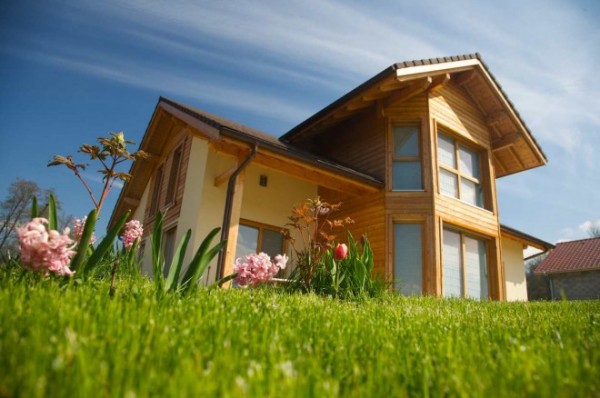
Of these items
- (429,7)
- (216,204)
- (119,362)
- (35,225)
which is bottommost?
(119,362)

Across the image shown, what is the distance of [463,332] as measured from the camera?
2680 millimetres

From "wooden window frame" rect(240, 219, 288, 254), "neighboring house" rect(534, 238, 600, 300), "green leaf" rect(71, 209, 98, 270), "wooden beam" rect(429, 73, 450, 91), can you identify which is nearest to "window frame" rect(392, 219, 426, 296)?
"wooden window frame" rect(240, 219, 288, 254)

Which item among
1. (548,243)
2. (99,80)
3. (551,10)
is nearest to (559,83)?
(551,10)

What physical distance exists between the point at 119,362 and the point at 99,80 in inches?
734

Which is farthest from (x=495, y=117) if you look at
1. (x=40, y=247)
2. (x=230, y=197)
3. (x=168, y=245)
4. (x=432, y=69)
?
(x=40, y=247)

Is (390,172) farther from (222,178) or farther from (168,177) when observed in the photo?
(168,177)

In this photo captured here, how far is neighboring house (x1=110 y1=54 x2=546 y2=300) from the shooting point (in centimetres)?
869

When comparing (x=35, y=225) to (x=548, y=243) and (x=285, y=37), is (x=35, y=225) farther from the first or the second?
(x=548, y=243)

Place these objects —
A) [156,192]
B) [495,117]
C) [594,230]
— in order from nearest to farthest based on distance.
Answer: [495,117], [156,192], [594,230]

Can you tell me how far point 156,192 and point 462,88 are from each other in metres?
11.5

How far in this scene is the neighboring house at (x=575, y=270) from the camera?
21.8 meters

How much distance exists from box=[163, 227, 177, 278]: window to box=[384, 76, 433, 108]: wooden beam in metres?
7.30

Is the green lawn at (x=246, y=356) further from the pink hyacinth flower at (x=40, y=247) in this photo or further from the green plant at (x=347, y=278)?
the green plant at (x=347, y=278)

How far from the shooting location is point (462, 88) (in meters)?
11.8
